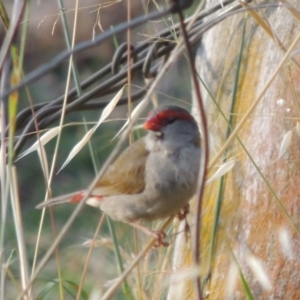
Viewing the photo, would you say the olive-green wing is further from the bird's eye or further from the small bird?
the bird's eye

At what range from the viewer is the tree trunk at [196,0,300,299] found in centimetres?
203

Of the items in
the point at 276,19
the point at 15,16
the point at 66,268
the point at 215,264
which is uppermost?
the point at 15,16

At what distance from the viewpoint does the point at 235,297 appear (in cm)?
208

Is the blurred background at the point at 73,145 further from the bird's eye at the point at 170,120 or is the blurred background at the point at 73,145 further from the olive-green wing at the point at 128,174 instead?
the bird's eye at the point at 170,120

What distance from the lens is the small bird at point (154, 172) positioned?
240 cm

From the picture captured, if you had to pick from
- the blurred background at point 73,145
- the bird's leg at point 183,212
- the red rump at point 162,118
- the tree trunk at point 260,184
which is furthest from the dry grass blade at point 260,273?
the blurred background at point 73,145

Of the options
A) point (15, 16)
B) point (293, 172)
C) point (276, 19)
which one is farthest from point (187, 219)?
point (15, 16)

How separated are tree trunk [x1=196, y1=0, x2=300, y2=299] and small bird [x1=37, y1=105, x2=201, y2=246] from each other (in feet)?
0.54

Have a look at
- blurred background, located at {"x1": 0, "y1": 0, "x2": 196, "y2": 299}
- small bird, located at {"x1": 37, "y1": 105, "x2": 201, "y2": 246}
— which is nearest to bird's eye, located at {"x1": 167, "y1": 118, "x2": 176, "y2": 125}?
small bird, located at {"x1": 37, "y1": 105, "x2": 201, "y2": 246}

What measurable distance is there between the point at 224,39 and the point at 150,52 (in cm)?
28

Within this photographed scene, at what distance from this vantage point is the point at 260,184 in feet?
6.89

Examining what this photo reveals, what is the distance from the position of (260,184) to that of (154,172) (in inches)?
20.7

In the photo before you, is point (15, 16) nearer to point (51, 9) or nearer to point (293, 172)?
point (293, 172)

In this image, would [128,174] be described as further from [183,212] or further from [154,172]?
[183,212]
